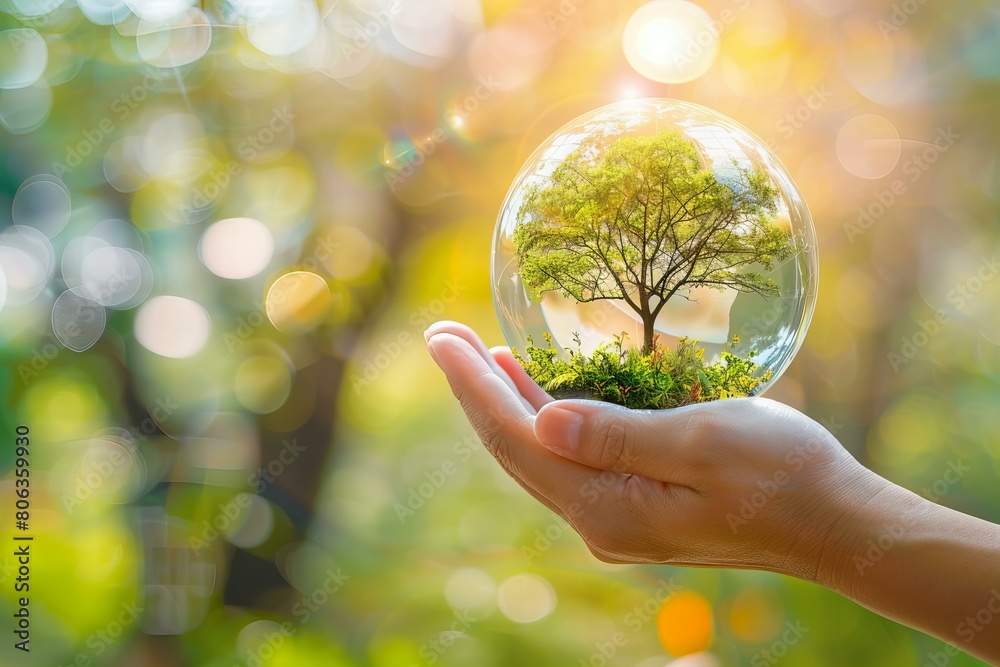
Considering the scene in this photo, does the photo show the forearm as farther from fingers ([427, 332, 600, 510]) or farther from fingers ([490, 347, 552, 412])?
fingers ([490, 347, 552, 412])

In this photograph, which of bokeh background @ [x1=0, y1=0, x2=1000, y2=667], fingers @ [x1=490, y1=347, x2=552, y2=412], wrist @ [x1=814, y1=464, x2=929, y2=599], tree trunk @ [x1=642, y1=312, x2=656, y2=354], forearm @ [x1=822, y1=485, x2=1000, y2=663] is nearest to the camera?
forearm @ [x1=822, y1=485, x2=1000, y2=663]

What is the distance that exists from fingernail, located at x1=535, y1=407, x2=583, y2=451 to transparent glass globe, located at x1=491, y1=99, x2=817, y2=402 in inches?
7.9

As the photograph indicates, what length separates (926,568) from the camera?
1378 mm

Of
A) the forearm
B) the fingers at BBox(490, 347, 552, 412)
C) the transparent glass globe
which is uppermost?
the transparent glass globe

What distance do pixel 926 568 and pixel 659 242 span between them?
76cm

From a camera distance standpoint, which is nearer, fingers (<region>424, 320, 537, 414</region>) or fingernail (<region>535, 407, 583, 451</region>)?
fingernail (<region>535, 407, 583, 451</region>)

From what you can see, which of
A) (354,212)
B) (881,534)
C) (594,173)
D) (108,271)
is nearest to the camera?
(881,534)

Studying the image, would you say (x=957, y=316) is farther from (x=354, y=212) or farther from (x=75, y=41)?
(x=75, y=41)

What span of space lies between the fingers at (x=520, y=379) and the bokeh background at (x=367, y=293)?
0.66m

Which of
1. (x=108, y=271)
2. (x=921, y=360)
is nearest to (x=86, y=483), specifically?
(x=108, y=271)

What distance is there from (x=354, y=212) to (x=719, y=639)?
2055 millimetres

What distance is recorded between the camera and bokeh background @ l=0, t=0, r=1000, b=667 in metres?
2.81

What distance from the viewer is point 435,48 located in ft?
9.50

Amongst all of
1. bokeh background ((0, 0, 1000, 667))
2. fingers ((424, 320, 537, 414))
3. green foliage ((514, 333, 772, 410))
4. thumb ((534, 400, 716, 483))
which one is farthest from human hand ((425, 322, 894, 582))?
bokeh background ((0, 0, 1000, 667))
